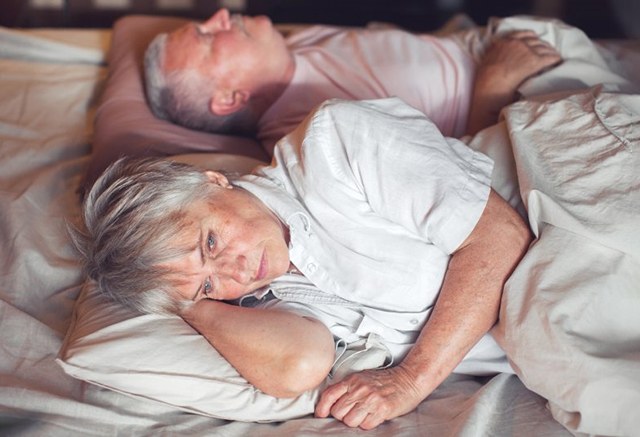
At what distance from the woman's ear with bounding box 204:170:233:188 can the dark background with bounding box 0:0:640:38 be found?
1.20 m

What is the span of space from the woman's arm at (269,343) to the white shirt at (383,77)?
63 centimetres

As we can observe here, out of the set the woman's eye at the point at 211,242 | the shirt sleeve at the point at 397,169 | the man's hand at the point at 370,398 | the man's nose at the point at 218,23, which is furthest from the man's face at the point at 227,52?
the man's hand at the point at 370,398

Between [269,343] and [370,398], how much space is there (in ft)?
0.59

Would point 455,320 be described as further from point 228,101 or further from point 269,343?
point 228,101

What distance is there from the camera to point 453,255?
1.35 m

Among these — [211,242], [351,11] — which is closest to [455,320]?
[211,242]

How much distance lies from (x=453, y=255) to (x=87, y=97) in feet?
3.84

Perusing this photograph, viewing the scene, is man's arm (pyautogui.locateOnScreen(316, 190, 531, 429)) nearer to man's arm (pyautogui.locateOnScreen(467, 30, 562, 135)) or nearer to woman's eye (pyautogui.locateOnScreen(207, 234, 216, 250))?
woman's eye (pyautogui.locateOnScreen(207, 234, 216, 250))

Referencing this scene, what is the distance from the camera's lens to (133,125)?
5.95 feet

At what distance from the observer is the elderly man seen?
6.34 ft

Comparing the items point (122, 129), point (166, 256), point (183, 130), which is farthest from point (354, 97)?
point (166, 256)

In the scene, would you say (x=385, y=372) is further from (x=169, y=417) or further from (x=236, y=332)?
(x=169, y=417)

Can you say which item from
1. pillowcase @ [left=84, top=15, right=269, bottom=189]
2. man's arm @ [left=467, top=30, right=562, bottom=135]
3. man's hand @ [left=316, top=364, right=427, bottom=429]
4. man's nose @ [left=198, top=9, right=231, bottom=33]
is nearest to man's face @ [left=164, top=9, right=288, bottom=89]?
man's nose @ [left=198, top=9, right=231, bottom=33]

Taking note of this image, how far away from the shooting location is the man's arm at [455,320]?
1289 mm
